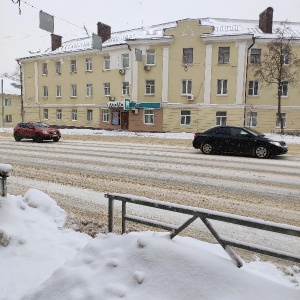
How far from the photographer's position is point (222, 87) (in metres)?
31.3

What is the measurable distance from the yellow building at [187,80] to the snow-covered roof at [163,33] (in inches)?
4.6

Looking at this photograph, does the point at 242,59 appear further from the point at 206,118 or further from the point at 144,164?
the point at 144,164

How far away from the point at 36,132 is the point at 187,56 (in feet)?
60.5

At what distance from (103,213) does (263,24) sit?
112 feet

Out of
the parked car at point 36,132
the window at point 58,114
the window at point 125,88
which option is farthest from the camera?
the window at point 58,114

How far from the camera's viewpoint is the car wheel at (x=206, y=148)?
49.3ft

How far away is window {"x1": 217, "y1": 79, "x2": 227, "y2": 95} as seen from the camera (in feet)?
102

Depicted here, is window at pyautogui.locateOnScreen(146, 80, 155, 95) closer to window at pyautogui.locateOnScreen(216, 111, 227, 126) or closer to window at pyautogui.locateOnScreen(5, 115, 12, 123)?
window at pyautogui.locateOnScreen(216, 111, 227, 126)

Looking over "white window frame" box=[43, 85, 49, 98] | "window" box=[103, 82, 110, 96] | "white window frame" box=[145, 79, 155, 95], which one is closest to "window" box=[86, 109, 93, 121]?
"window" box=[103, 82, 110, 96]

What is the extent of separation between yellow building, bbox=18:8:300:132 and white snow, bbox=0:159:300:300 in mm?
28278

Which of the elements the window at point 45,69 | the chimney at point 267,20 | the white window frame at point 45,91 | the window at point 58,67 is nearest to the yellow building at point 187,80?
the chimney at point 267,20

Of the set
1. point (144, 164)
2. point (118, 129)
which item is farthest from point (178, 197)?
point (118, 129)

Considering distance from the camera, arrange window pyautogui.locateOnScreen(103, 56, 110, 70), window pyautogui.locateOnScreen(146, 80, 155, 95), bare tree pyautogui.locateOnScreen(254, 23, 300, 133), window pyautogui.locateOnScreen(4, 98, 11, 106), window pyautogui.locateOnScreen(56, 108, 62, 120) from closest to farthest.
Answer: bare tree pyautogui.locateOnScreen(254, 23, 300, 133) → window pyautogui.locateOnScreen(146, 80, 155, 95) → window pyautogui.locateOnScreen(103, 56, 110, 70) → window pyautogui.locateOnScreen(56, 108, 62, 120) → window pyautogui.locateOnScreen(4, 98, 11, 106)

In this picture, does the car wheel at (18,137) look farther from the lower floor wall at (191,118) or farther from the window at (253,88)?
the window at (253,88)
